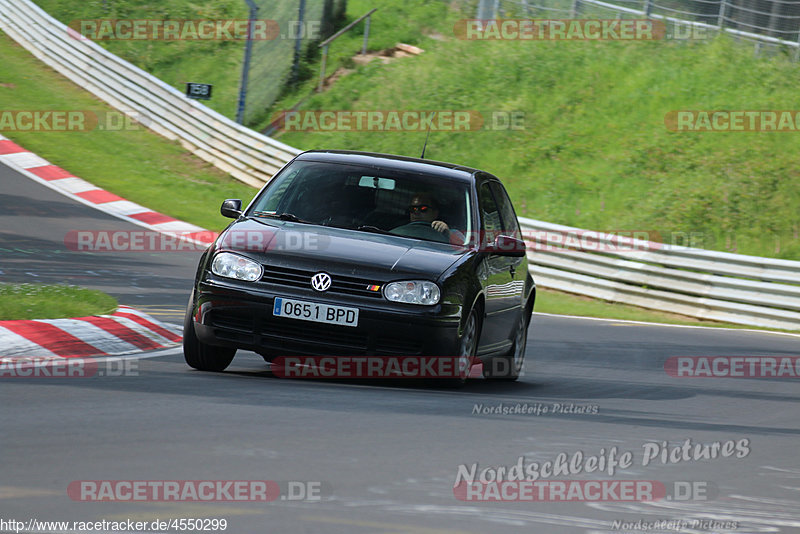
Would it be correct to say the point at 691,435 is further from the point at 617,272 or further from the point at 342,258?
the point at 617,272

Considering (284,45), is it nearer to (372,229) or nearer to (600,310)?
(600,310)

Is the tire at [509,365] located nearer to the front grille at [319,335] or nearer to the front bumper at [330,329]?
the front bumper at [330,329]

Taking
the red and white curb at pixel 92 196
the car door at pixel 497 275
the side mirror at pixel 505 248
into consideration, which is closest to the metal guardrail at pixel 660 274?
the red and white curb at pixel 92 196

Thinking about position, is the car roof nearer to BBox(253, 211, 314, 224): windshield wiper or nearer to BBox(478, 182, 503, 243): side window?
BBox(478, 182, 503, 243): side window

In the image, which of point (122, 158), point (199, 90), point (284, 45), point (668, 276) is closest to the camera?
point (668, 276)

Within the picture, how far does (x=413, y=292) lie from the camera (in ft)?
→ 24.2

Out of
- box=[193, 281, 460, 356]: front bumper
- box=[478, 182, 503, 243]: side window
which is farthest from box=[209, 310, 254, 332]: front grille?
box=[478, 182, 503, 243]: side window

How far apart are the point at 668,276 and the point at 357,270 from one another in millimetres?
11867

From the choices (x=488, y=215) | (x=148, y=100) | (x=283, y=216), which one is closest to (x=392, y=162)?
(x=488, y=215)

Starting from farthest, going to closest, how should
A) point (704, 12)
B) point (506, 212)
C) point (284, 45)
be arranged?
point (284, 45)
point (704, 12)
point (506, 212)

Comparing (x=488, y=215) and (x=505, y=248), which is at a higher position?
(x=488, y=215)

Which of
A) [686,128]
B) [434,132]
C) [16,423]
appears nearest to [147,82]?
[434,132]

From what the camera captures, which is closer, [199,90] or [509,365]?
[509,365]

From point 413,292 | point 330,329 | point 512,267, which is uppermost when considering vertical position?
point 413,292
